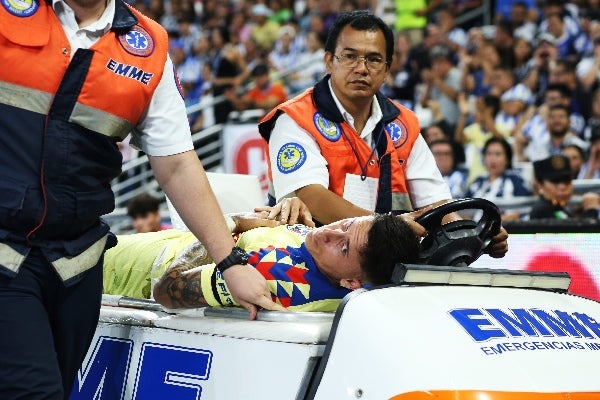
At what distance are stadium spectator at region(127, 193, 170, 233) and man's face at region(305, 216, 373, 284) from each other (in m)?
4.07

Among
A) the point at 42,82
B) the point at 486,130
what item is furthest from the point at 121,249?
the point at 486,130

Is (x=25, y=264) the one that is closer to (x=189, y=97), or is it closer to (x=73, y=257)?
(x=73, y=257)

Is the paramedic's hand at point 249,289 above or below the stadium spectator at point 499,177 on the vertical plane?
above

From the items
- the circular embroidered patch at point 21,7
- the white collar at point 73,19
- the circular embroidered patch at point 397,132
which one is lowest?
the circular embroidered patch at point 397,132

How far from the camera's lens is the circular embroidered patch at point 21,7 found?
238 centimetres

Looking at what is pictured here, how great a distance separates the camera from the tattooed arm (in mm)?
2879

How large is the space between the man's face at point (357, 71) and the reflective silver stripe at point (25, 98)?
1790 millimetres

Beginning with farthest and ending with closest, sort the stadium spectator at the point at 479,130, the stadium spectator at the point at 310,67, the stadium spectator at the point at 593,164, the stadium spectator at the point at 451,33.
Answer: the stadium spectator at the point at 310,67
the stadium spectator at the point at 451,33
the stadium spectator at the point at 479,130
the stadium spectator at the point at 593,164

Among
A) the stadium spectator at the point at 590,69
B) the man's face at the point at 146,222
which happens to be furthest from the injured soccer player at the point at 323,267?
the stadium spectator at the point at 590,69

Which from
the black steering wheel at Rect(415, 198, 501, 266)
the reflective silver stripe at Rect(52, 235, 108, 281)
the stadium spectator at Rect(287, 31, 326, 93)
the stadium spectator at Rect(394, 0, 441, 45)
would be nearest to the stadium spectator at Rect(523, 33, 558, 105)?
the stadium spectator at Rect(394, 0, 441, 45)

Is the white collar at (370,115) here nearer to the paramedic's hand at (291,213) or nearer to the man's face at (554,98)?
the paramedic's hand at (291,213)

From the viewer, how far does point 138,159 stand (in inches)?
397

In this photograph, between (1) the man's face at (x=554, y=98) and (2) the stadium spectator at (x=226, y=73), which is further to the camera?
(2) the stadium spectator at (x=226, y=73)

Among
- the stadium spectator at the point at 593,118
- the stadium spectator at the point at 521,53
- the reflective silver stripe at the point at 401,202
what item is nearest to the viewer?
the reflective silver stripe at the point at 401,202
